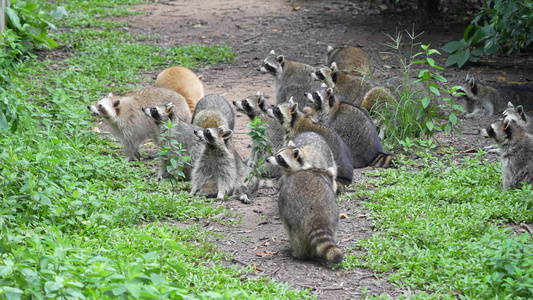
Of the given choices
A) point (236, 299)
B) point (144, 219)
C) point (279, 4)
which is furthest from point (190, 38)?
point (236, 299)

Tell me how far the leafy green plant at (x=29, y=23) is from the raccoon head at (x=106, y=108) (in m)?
2.59

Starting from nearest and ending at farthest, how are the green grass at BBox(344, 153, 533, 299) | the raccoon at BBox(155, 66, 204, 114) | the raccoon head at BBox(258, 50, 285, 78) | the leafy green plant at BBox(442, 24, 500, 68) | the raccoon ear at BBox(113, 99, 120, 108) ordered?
the green grass at BBox(344, 153, 533, 299)
the raccoon ear at BBox(113, 99, 120, 108)
the raccoon at BBox(155, 66, 204, 114)
the raccoon head at BBox(258, 50, 285, 78)
the leafy green plant at BBox(442, 24, 500, 68)

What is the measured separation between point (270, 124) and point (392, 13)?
7020 millimetres

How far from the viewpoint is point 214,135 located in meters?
5.83

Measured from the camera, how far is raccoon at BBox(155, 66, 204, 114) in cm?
765

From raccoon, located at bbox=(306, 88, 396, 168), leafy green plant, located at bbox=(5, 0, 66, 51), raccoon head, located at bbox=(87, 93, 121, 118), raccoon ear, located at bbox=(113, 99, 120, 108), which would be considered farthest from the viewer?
leafy green plant, located at bbox=(5, 0, 66, 51)

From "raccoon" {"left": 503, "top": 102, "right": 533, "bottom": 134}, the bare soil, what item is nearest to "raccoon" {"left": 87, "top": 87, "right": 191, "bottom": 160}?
the bare soil

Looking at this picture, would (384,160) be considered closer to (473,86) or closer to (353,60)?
(473,86)

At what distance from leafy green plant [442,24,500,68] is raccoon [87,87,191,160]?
4.82 m

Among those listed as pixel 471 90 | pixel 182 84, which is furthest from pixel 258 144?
pixel 471 90

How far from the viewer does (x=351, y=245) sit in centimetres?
460

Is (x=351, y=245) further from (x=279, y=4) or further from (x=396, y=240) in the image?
(x=279, y=4)

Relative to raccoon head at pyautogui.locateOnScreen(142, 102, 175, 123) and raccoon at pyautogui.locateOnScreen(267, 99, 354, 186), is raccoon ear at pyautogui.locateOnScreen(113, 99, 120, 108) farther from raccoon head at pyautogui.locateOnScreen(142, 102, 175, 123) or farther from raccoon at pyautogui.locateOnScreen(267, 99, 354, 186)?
raccoon at pyautogui.locateOnScreen(267, 99, 354, 186)

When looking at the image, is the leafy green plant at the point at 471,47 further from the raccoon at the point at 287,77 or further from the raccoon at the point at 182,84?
the raccoon at the point at 182,84
